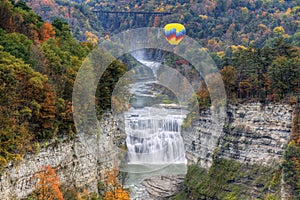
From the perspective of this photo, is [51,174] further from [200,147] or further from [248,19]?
[248,19]

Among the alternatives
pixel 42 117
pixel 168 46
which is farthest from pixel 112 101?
pixel 168 46

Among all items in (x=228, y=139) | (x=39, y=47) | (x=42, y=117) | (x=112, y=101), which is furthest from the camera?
(x=228, y=139)

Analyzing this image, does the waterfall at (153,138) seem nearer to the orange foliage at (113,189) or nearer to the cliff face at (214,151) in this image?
the cliff face at (214,151)

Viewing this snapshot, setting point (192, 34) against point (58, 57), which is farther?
point (192, 34)

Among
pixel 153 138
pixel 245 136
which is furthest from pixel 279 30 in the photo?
pixel 153 138

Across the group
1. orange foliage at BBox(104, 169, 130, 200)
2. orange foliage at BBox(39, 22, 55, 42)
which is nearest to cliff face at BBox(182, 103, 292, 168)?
orange foliage at BBox(104, 169, 130, 200)

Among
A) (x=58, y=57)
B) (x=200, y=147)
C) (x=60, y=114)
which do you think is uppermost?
(x=58, y=57)
